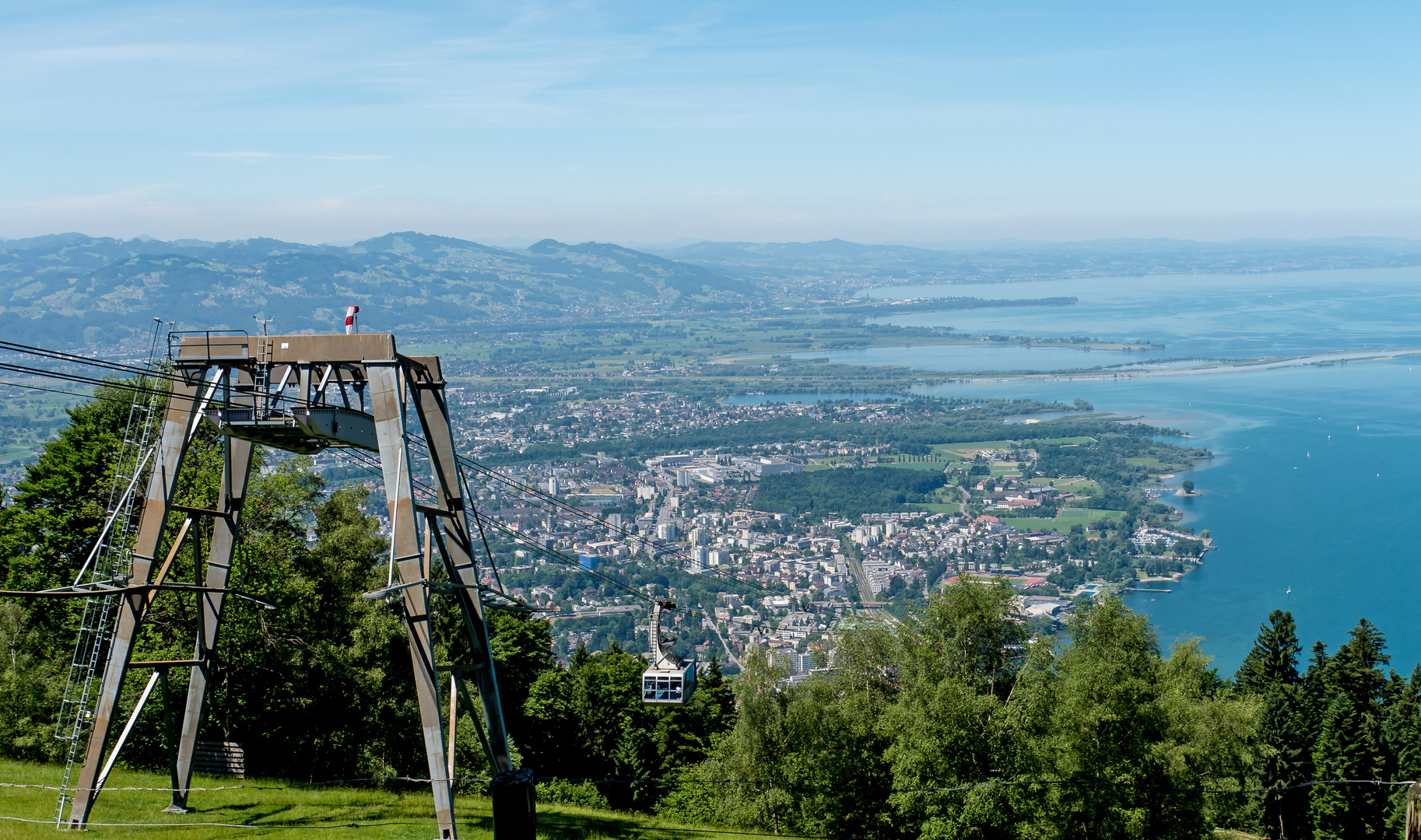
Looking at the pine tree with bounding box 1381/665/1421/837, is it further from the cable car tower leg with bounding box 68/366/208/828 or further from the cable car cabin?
the cable car tower leg with bounding box 68/366/208/828

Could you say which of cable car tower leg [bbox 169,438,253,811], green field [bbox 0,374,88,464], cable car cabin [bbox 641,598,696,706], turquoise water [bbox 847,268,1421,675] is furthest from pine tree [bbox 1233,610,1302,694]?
green field [bbox 0,374,88,464]

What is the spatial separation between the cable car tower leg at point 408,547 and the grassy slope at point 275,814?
5.94 ft

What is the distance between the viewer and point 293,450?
13477 millimetres

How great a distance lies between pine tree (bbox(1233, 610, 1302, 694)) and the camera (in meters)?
35.9

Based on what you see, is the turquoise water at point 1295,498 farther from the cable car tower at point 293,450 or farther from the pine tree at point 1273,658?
the cable car tower at point 293,450

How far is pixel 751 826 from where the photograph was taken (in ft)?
71.3

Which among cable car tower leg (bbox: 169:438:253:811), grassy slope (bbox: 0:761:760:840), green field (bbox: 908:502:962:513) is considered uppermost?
cable car tower leg (bbox: 169:438:253:811)

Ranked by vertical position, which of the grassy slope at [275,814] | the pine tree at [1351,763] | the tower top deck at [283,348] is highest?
the tower top deck at [283,348]

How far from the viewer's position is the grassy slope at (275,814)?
12422 millimetres

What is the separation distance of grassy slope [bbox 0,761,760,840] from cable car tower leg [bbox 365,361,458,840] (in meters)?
1.81

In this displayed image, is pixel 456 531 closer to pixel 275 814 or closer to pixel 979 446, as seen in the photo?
pixel 275 814

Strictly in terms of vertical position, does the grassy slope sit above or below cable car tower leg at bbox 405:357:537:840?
below

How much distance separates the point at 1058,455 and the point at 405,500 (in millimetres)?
122760

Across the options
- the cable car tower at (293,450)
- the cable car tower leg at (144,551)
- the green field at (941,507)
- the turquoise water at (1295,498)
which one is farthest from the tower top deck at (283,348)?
the green field at (941,507)
